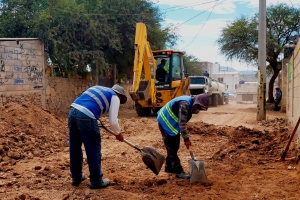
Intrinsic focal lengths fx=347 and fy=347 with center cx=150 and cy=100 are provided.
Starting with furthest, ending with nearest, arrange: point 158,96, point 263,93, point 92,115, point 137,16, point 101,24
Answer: point 137,16
point 101,24
point 158,96
point 263,93
point 92,115

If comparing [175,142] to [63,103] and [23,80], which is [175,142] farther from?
[63,103]

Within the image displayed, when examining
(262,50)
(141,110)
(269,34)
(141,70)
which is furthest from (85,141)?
(269,34)

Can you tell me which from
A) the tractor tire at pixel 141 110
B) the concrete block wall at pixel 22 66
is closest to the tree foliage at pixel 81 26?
the concrete block wall at pixel 22 66

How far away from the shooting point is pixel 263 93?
13.0 metres

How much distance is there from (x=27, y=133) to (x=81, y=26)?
25.5 ft

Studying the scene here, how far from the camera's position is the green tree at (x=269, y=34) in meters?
19.4

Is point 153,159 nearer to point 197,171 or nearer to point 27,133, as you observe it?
point 197,171

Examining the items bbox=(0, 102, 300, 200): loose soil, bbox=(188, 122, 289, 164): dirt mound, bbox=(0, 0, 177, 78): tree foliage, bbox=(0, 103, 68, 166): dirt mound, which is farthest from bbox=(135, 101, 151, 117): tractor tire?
bbox=(0, 103, 68, 166): dirt mound

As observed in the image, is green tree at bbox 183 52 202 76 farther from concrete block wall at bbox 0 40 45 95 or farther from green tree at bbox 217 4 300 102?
concrete block wall at bbox 0 40 45 95

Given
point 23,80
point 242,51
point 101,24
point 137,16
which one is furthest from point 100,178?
point 242,51

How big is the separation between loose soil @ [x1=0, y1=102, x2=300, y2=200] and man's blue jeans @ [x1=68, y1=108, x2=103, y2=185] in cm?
23

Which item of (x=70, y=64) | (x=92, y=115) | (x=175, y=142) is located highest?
(x=70, y=64)

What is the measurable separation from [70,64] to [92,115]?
413 inches

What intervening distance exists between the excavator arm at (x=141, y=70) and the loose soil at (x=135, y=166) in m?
3.20
